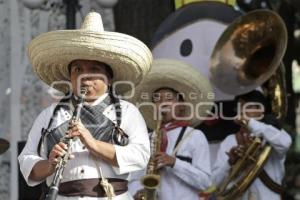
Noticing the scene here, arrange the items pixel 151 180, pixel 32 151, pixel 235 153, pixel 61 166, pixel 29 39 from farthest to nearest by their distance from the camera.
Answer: pixel 29 39, pixel 235 153, pixel 151 180, pixel 32 151, pixel 61 166

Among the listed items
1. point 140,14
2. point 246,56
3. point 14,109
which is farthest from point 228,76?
point 14,109

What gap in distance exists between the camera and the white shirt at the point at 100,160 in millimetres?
4828

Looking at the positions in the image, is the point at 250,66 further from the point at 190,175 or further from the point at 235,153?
the point at 190,175

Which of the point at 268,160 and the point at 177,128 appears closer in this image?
the point at 177,128

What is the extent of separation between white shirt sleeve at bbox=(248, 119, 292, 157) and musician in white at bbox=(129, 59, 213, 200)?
41 cm

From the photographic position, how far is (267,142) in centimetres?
691

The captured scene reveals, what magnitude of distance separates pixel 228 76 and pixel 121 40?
101 inches

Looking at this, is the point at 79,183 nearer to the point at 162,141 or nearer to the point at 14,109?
the point at 162,141

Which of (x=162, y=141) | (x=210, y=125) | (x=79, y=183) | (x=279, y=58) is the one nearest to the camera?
(x=79, y=183)

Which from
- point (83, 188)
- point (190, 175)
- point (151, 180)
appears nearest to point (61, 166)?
point (83, 188)

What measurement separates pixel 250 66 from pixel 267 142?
0.81m

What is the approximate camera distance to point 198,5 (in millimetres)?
7820

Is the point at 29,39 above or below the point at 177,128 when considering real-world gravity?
above

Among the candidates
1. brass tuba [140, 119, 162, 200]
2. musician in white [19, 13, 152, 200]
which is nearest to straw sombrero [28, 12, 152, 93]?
musician in white [19, 13, 152, 200]
